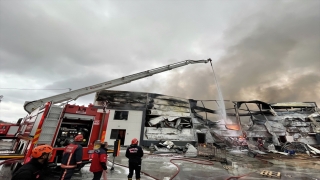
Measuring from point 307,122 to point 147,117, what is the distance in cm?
2326

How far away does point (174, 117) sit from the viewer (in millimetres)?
20969

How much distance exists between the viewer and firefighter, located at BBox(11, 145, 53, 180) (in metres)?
2.18

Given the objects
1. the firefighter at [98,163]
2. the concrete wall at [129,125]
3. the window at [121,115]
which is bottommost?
the firefighter at [98,163]

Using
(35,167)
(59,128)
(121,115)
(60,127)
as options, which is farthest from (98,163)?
(121,115)

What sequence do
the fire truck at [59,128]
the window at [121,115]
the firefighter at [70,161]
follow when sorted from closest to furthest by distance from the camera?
1. the firefighter at [70,161]
2. the fire truck at [59,128]
3. the window at [121,115]

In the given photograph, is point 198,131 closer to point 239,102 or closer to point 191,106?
point 191,106

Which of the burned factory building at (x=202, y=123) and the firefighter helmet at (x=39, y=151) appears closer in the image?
the firefighter helmet at (x=39, y=151)

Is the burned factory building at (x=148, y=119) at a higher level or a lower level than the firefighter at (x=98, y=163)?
higher

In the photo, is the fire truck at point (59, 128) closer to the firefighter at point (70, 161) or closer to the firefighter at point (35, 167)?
the firefighter at point (70, 161)

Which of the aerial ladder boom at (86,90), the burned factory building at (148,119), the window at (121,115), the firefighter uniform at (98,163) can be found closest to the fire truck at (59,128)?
the firefighter uniform at (98,163)

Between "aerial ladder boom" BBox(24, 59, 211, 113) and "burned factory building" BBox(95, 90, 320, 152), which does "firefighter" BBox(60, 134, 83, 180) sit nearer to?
"aerial ladder boom" BBox(24, 59, 211, 113)

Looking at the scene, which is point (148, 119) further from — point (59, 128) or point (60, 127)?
point (59, 128)

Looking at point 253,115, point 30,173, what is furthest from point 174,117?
point 30,173

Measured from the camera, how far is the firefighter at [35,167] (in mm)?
2182
